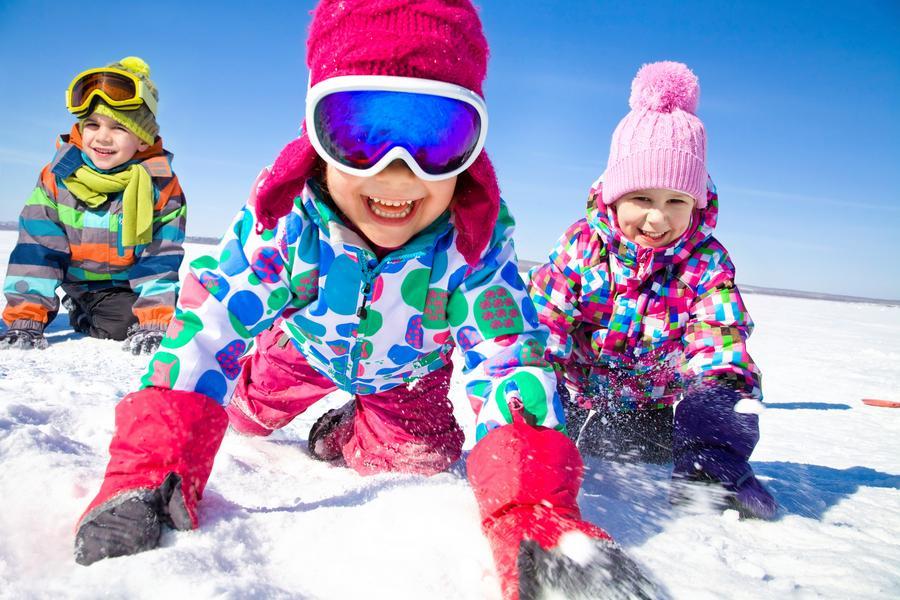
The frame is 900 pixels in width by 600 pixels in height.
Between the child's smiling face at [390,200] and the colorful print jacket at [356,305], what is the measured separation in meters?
0.05

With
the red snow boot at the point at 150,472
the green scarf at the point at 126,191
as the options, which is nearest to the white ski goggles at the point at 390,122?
the red snow boot at the point at 150,472

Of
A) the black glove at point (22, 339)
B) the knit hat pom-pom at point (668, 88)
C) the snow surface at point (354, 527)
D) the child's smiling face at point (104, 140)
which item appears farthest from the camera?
the child's smiling face at point (104, 140)

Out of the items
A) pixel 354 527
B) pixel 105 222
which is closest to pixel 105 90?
pixel 105 222

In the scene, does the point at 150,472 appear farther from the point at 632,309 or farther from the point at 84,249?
the point at 84,249

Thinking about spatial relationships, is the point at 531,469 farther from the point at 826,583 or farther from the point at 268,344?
the point at 268,344

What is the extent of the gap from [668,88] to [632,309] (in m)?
0.87

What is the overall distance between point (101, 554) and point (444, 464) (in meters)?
1.04

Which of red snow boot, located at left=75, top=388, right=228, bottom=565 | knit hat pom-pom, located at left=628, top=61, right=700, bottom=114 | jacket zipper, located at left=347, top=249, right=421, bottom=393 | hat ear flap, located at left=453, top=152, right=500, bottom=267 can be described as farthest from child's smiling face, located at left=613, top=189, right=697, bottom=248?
red snow boot, located at left=75, top=388, right=228, bottom=565

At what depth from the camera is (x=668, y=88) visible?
2.32 m

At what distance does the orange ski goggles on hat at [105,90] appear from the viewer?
11.4 feet

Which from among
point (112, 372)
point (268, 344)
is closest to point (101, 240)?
point (112, 372)

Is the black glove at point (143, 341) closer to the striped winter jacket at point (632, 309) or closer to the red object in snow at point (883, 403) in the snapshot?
the striped winter jacket at point (632, 309)

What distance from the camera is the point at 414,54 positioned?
1254 mm

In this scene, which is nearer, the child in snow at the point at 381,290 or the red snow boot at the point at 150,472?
the red snow boot at the point at 150,472
